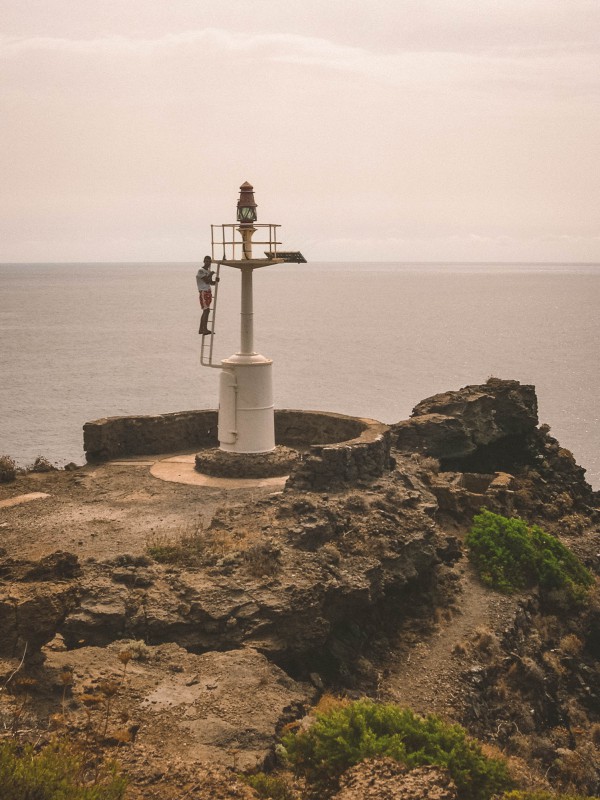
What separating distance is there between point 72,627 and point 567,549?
40.7 feet

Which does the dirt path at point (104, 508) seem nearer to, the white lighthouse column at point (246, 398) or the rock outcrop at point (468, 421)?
the white lighthouse column at point (246, 398)

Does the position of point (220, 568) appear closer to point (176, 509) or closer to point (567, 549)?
point (176, 509)

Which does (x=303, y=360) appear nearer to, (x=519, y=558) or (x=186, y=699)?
(x=519, y=558)

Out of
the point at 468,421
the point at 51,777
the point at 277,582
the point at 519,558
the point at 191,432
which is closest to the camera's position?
the point at 51,777

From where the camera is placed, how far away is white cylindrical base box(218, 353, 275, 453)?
21.2 m

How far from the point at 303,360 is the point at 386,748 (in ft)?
234

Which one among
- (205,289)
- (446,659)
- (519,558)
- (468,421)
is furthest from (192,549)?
(468,421)

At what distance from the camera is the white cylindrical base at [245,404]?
835 inches

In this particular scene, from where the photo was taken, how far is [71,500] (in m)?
19.1

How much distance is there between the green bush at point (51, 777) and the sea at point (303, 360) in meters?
34.2

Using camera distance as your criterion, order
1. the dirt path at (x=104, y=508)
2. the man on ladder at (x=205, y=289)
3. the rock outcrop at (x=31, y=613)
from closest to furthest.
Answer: the rock outcrop at (x=31, y=613), the dirt path at (x=104, y=508), the man on ladder at (x=205, y=289)

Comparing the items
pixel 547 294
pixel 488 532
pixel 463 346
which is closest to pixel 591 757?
pixel 488 532

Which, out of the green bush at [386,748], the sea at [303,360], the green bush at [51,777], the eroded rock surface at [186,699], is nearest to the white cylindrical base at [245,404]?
the eroded rock surface at [186,699]

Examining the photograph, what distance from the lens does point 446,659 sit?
1560 cm
